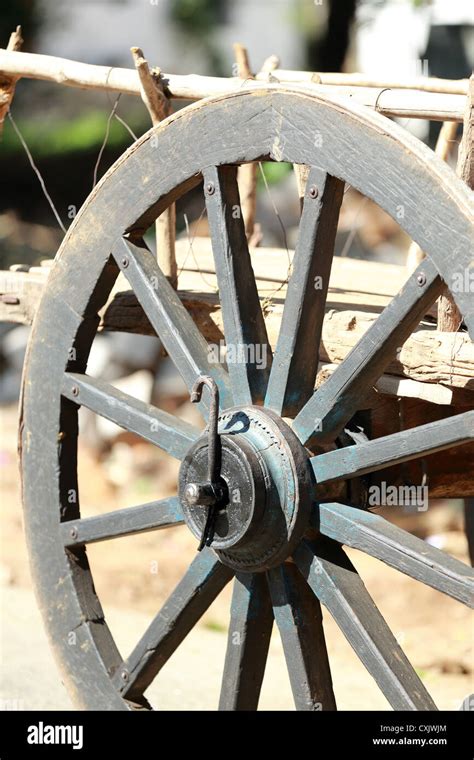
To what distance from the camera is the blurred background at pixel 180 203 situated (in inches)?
259

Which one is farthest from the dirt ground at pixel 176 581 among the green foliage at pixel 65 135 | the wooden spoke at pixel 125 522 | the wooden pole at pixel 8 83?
the green foliage at pixel 65 135

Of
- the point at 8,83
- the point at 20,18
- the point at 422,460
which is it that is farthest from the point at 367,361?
the point at 20,18

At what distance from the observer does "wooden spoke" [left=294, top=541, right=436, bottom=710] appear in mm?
2213

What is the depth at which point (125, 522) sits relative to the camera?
8.79 ft

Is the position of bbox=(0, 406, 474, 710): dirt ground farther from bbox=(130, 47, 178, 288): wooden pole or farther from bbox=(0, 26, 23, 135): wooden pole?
bbox=(0, 26, 23, 135): wooden pole

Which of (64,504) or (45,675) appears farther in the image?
(45,675)

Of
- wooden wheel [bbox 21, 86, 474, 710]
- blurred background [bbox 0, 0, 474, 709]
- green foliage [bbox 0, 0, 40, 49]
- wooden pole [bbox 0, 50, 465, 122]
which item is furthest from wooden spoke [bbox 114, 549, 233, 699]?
green foliage [bbox 0, 0, 40, 49]

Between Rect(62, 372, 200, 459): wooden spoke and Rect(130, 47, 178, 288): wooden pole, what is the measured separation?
0.42m

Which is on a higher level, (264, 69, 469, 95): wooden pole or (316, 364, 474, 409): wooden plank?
(264, 69, 469, 95): wooden pole

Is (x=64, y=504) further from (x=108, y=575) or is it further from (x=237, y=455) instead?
(x=108, y=575)

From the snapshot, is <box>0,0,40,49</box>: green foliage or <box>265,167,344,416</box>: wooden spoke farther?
<box>0,0,40,49</box>: green foliage

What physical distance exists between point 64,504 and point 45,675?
5.26 ft
